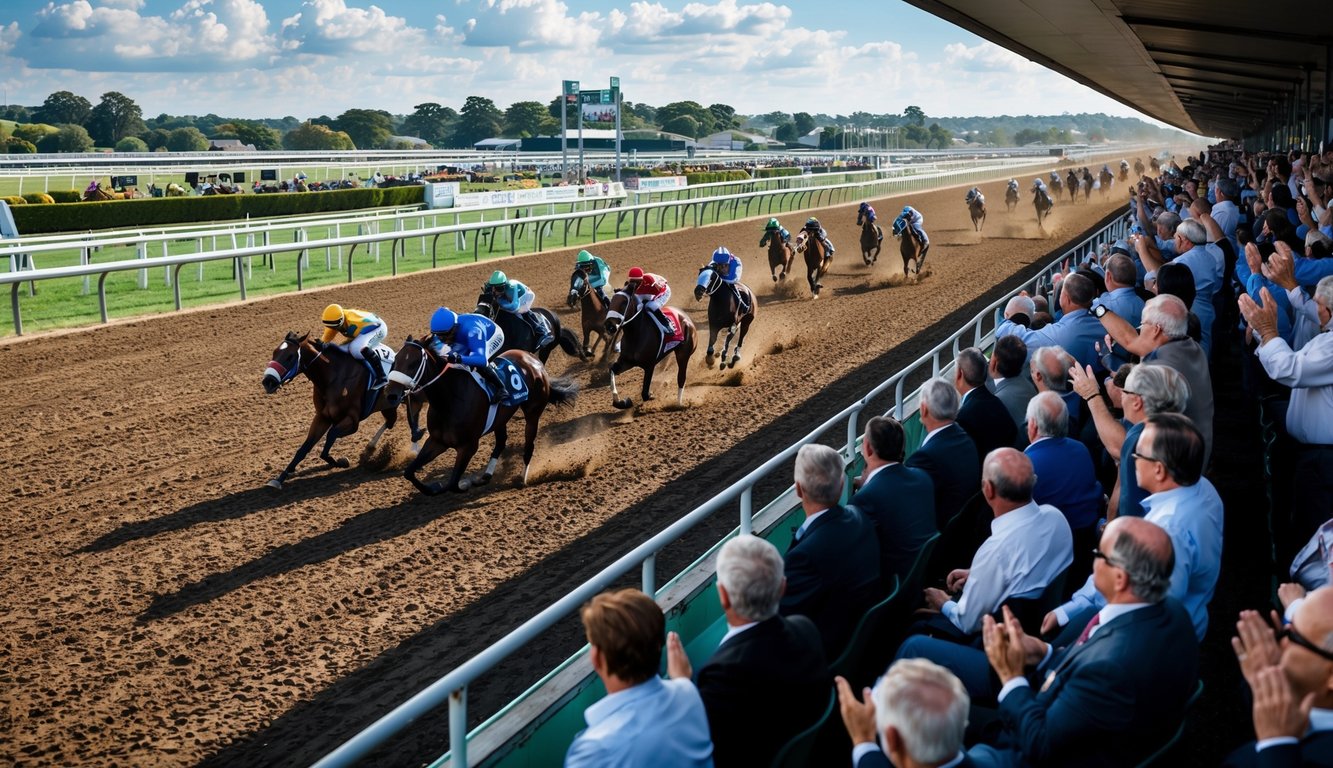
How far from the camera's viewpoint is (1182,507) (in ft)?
9.94

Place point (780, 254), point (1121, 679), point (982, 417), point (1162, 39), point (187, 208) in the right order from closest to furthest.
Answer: point (1121, 679) → point (982, 417) → point (1162, 39) → point (780, 254) → point (187, 208)

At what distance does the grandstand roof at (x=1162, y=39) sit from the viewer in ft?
29.9

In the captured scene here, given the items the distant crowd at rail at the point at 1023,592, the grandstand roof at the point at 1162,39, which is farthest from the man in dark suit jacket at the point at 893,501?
the grandstand roof at the point at 1162,39

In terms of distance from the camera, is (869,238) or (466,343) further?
(869,238)

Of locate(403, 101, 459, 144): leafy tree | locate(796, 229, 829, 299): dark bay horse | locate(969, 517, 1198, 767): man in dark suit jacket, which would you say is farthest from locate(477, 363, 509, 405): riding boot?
locate(403, 101, 459, 144): leafy tree

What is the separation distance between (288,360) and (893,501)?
15.9ft

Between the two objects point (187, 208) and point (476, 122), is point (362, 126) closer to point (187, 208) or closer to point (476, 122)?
point (476, 122)

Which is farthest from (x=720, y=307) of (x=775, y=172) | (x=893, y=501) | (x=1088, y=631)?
(x=775, y=172)

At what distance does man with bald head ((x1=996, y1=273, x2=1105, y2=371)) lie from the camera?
5.38 m

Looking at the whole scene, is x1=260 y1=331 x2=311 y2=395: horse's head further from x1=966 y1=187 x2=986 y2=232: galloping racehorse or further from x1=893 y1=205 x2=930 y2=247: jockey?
x1=966 y1=187 x2=986 y2=232: galloping racehorse

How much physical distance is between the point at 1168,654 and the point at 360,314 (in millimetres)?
6304

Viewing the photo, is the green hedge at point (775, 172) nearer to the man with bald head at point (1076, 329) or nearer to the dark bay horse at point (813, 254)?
the dark bay horse at point (813, 254)

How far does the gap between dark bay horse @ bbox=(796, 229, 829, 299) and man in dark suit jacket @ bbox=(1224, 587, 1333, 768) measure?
1369 cm

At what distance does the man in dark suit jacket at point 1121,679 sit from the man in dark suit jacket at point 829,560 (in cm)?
68
